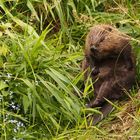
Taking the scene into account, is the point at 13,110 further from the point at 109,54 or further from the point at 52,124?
the point at 109,54

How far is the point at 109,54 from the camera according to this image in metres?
5.34

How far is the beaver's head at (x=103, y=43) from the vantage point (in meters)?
5.25

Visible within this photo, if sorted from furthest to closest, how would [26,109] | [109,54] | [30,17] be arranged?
[30,17]
[109,54]
[26,109]

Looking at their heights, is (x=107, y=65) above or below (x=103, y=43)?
below

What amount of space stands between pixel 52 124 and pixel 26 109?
0.25m

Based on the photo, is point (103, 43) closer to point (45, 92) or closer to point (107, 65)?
point (107, 65)

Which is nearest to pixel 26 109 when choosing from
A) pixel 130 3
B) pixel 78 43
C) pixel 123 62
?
pixel 123 62

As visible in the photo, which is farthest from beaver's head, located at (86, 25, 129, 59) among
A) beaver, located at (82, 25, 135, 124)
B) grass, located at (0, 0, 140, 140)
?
grass, located at (0, 0, 140, 140)

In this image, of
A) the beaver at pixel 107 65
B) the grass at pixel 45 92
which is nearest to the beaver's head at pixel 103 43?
the beaver at pixel 107 65

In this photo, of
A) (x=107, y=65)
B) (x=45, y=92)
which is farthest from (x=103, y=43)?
(x=45, y=92)

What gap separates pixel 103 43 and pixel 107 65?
0.22 metres

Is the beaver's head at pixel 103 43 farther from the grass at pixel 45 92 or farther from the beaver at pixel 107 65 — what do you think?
the grass at pixel 45 92

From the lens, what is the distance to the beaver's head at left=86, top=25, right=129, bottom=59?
17.2ft

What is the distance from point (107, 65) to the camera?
538 cm
